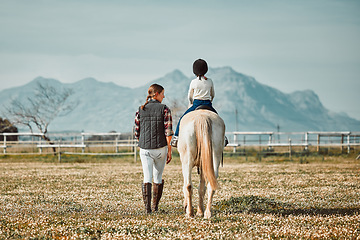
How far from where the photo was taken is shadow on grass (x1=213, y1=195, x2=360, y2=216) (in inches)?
401

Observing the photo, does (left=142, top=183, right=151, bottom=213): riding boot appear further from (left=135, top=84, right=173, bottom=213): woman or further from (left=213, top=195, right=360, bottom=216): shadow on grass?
(left=213, top=195, right=360, bottom=216): shadow on grass

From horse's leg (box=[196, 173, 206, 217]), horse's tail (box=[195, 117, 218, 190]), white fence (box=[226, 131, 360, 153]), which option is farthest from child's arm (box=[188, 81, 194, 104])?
white fence (box=[226, 131, 360, 153])

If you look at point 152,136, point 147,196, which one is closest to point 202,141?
point 152,136

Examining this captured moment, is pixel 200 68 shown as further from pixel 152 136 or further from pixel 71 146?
pixel 71 146

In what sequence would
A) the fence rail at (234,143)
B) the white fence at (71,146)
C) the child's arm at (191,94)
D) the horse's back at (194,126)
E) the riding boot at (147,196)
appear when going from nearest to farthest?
the horse's back at (194,126)
the child's arm at (191,94)
the riding boot at (147,196)
the fence rail at (234,143)
the white fence at (71,146)

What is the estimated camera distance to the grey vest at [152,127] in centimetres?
1011

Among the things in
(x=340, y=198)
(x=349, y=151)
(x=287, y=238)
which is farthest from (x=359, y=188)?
(x=349, y=151)

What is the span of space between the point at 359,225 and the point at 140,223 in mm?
3629

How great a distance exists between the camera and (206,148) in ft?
29.8

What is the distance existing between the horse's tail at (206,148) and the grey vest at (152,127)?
3.87ft

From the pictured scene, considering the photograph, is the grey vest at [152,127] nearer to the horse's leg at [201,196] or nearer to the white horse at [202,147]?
the white horse at [202,147]

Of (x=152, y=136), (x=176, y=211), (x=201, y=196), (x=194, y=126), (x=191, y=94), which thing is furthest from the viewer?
(x=176, y=211)

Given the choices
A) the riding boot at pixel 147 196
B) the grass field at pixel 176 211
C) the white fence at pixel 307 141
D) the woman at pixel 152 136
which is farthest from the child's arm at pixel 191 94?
the white fence at pixel 307 141

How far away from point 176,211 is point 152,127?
1889mm
